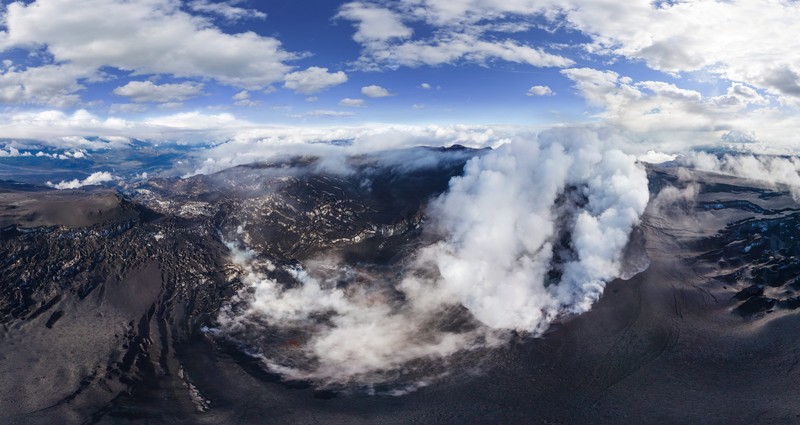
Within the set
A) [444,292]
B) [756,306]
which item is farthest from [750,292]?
[444,292]

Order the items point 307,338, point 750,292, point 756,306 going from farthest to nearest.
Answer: point 750,292 → point 756,306 → point 307,338

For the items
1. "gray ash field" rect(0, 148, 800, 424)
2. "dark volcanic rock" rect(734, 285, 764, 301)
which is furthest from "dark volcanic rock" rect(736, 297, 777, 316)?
"dark volcanic rock" rect(734, 285, 764, 301)

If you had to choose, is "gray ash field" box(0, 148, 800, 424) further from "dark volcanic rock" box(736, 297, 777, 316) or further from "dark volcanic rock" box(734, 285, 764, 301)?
"dark volcanic rock" box(736, 297, 777, 316)

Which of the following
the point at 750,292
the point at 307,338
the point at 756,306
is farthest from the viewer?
the point at 750,292

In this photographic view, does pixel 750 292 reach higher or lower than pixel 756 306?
higher

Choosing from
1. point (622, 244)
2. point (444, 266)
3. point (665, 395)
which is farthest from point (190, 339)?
point (622, 244)

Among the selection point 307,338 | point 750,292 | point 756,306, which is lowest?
point 756,306

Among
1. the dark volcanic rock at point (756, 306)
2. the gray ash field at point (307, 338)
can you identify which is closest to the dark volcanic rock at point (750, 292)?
the gray ash field at point (307, 338)

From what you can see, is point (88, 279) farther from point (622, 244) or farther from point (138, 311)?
point (622, 244)

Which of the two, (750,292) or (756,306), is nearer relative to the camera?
(756,306)

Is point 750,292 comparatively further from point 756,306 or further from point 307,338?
point 307,338
